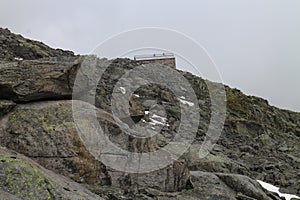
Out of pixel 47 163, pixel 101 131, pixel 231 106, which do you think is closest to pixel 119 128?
pixel 101 131

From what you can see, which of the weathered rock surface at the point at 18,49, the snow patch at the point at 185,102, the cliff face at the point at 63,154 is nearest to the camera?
the cliff face at the point at 63,154

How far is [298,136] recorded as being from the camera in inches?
1982

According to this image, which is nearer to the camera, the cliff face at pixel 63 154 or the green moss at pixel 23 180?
the green moss at pixel 23 180

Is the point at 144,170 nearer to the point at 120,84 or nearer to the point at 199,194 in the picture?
the point at 199,194

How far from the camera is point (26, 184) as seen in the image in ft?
32.8

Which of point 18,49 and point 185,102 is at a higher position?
point 18,49

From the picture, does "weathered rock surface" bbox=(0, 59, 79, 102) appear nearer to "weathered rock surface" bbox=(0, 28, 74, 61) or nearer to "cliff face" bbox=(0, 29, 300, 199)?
"cliff face" bbox=(0, 29, 300, 199)

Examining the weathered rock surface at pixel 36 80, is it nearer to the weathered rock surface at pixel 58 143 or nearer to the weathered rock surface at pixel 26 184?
the weathered rock surface at pixel 58 143

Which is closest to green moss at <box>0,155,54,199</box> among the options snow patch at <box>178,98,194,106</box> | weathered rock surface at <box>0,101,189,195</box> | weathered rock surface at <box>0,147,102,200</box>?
weathered rock surface at <box>0,147,102,200</box>

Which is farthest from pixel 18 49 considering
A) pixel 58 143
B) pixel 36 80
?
pixel 58 143

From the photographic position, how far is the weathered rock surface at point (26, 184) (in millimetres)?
9734

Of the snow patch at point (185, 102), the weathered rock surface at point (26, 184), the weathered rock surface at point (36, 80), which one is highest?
the snow patch at point (185, 102)

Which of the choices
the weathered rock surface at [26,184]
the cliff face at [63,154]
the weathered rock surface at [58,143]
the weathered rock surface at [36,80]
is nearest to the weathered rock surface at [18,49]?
the weathered rock surface at [36,80]

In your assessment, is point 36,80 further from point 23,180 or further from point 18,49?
point 18,49
